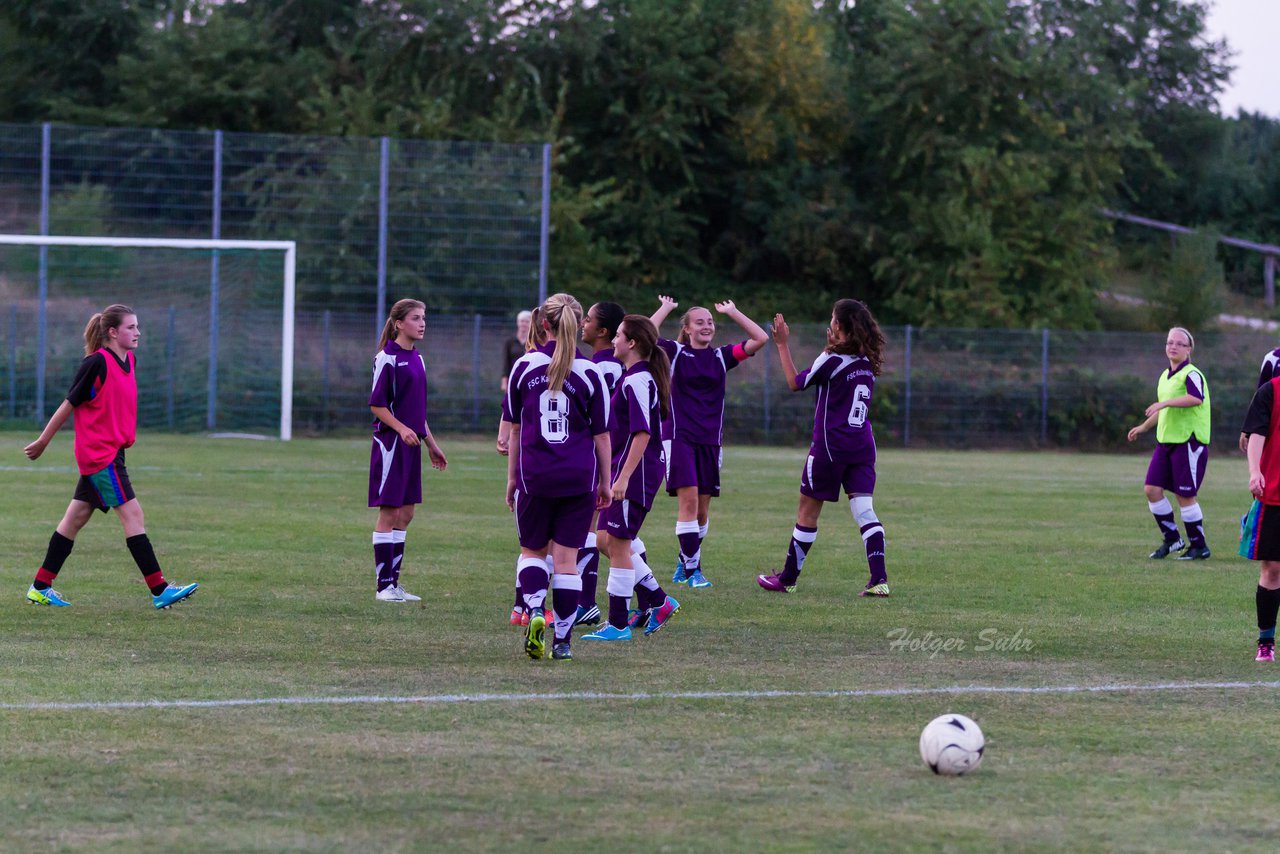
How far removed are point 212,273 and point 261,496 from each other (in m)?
12.5

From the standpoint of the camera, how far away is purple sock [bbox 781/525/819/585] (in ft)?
34.7

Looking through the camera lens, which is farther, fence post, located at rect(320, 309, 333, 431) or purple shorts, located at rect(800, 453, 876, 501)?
fence post, located at rect(320, 309, 333, 431)

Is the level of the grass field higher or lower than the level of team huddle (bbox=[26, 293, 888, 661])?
lower

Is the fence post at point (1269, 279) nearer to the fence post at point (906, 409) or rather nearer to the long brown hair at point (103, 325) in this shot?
the fence post at point (906, 409)

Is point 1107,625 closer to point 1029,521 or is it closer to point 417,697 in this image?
point 417,697

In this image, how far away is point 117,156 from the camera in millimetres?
28969

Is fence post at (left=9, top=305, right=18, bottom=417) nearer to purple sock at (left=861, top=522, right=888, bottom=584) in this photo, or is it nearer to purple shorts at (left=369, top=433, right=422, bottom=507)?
purple shorts at (left=369, top=433, right=422, bottom=507)

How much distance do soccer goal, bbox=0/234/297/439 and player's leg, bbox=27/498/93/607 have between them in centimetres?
1833

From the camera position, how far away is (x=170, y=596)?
369 inches

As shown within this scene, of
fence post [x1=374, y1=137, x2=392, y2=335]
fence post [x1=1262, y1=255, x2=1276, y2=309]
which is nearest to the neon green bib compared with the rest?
fence post [x1=374, y1=137, x2=392, y2=335]

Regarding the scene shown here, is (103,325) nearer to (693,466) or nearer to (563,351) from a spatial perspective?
(563,351)

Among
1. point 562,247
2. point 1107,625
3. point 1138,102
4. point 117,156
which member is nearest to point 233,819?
point 1107,625

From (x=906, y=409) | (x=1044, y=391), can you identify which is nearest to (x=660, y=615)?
(x=906, y=409)

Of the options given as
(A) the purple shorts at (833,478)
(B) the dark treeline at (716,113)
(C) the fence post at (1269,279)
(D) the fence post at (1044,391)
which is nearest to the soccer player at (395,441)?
(A) the purple shorts at (833,478)
